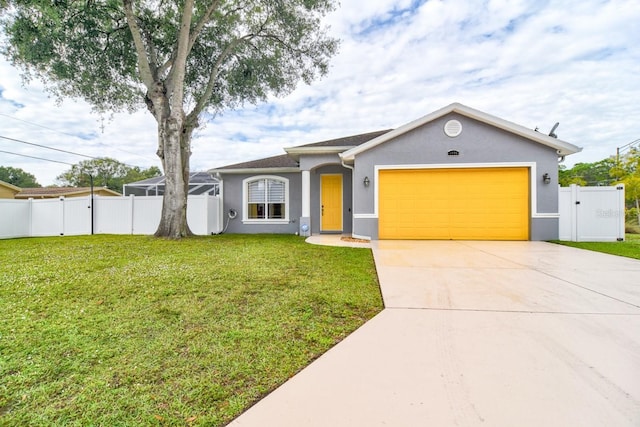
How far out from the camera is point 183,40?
9.50 meters

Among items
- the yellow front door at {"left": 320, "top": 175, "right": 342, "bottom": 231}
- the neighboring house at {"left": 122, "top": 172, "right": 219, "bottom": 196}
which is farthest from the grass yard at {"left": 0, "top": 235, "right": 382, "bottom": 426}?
the neighboring house at {"left": 122, "top": 172, "right": 219, "bottom": 196}

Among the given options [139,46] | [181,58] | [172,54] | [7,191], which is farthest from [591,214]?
[7,191]

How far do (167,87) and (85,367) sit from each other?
1083cm

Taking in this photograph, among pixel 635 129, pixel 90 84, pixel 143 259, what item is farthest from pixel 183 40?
pixel 635 129

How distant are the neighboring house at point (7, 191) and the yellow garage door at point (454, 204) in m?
29.2

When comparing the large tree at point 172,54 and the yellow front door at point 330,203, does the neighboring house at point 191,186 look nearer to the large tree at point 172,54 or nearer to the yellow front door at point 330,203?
the large tree at point 172,54

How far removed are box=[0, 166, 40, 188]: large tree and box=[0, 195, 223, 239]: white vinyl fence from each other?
149 feet

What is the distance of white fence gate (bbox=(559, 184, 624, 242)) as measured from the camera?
8984 mm

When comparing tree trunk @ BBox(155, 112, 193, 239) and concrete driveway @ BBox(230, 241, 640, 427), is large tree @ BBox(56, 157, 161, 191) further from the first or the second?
concrete driveway @ BBox(230, 241, 640, 427)

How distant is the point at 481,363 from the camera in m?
2.21

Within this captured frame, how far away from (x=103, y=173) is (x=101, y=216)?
41.0 m

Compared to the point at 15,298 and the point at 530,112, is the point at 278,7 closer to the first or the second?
the point at 15,298

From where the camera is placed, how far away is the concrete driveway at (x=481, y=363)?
5.47ft

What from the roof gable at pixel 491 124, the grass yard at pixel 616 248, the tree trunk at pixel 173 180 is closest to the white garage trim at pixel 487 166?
the roof gable at pixel 491 124
